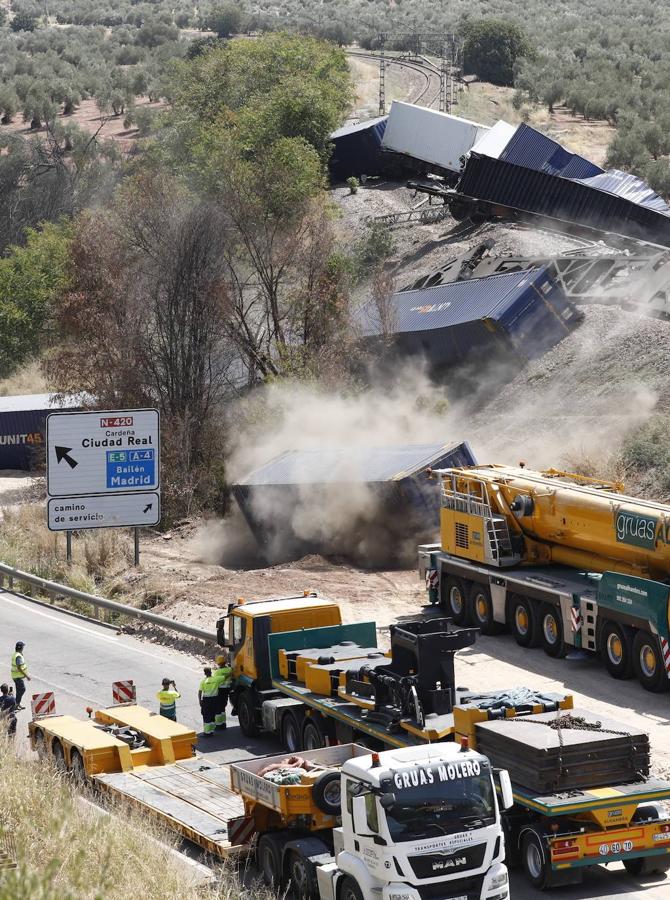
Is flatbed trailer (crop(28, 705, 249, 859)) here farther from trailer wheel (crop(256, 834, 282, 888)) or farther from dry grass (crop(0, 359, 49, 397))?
dry grass (crop(0, 359, 49, 397))

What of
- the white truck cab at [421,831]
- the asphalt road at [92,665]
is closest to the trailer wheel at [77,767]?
the asphalt road at [92,665]

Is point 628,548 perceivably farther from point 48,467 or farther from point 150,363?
point 150,363

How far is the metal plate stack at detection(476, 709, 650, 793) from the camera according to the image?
1446cm

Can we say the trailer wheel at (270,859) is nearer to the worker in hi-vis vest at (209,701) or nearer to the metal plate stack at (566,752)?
the metal plate stack at (566,752)

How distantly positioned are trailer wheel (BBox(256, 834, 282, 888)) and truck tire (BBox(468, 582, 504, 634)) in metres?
13.2

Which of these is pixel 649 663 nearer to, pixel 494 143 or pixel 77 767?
pixel 77 767

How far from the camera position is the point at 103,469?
32250 millimetres

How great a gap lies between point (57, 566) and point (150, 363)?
1201 centimetres

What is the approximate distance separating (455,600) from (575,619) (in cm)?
470

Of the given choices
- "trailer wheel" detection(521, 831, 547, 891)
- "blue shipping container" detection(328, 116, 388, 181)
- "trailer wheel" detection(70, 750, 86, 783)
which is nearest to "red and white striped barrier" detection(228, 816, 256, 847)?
"trailer wheel" detection(521, 831, 547, 891)

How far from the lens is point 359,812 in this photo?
40.7 feet

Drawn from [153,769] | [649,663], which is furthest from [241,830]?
[649,663]

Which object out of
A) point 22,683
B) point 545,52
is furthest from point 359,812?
point 545,52

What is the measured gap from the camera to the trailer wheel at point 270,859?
1413cm
